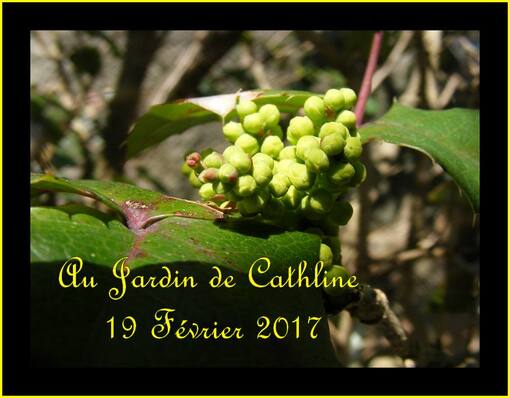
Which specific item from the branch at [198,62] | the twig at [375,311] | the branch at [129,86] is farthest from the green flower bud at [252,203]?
the branch at [129,86]

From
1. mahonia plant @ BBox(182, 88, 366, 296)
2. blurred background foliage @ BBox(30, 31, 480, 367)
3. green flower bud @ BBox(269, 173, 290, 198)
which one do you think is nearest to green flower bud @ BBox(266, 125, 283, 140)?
mahonia plant @ BBox(182, 88, 366, 296)

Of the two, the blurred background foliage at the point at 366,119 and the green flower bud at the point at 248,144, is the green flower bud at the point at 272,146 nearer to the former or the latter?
the green flower bud at the point at 248,144

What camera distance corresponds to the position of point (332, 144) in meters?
0.70

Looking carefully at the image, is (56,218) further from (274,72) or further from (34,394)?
(274,72)

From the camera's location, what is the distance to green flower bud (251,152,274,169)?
733mm

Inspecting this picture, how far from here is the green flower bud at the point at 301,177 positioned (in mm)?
728

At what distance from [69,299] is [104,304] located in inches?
1.3

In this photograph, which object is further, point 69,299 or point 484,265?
point 484,265

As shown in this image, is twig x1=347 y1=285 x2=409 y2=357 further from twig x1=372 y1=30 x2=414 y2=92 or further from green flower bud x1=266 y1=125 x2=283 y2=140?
twig x1=372 y1=30 x2=414 y2=92

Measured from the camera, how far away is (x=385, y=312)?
0.90 m

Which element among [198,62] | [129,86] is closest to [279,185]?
[198,62]

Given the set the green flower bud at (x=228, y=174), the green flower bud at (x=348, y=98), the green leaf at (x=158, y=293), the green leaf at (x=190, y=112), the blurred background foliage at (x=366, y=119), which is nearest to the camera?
the green leaf at (x=158, y=293)

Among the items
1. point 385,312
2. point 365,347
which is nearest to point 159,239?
point 385,312

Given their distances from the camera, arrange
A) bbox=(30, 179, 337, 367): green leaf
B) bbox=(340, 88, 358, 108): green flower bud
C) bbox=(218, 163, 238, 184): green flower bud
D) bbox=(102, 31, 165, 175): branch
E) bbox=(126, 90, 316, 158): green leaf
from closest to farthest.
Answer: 1. bbox=(30, 179, 337, 367): green leaf
2. bbox=(218, 163, 238, 184): green flower bud
3. bbox=(340, 88, 358, 108): green flower bud
4. bbox=(126, 90, 316, 158): green leaf
5. bbox=(102, 31, 165, 175): branch
